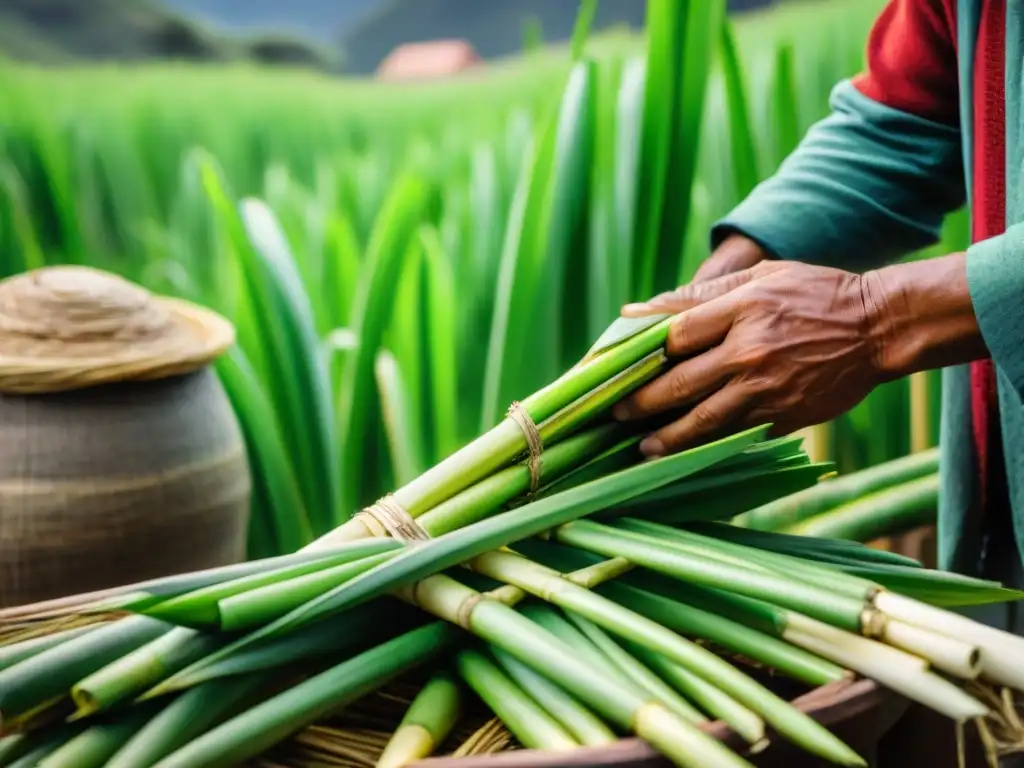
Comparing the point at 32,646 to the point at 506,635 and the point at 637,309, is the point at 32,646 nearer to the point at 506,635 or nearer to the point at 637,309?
the point at 506,635

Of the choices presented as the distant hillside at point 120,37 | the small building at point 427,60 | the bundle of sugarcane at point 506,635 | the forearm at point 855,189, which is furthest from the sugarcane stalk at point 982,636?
the small building at point 427,60

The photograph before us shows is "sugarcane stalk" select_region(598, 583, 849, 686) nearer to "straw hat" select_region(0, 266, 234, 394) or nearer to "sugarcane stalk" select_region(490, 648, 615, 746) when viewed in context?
"sugarcane stalk" select_region(490, 648, 615, 746)

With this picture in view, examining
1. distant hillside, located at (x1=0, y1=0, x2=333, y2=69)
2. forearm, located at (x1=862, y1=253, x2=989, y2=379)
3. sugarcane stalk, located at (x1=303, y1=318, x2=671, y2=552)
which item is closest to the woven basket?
sugarcane stalk, located at (x1=303, y1=318, x2=671, y2=552)

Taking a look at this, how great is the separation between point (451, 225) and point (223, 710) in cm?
124

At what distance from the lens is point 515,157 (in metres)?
1.74

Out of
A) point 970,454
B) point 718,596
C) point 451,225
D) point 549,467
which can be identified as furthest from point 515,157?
point 718,596

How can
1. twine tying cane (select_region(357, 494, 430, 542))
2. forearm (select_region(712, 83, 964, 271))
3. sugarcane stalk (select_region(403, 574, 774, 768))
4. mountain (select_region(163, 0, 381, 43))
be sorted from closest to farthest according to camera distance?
sugarcane stalk (select_region(403, 574, 774, 768)), twine tying cane (select_region(357, 494, 430, 542)), forearm (select_region(712, 83, 964, 271)), mountain (select_region(163, 0, 381, 43))

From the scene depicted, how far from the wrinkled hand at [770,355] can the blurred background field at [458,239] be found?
1.46ft

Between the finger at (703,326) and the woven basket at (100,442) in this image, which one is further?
the woven basket at (100,442)

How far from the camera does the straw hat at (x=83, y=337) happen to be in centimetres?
107

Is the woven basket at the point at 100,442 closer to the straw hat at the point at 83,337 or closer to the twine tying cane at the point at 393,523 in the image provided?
the straw hat at the point at 83,337

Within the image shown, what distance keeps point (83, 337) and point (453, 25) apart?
11.0 feet

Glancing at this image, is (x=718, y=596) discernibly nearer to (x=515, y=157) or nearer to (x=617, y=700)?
(x=617, y=700)

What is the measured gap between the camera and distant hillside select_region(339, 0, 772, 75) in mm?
3836
